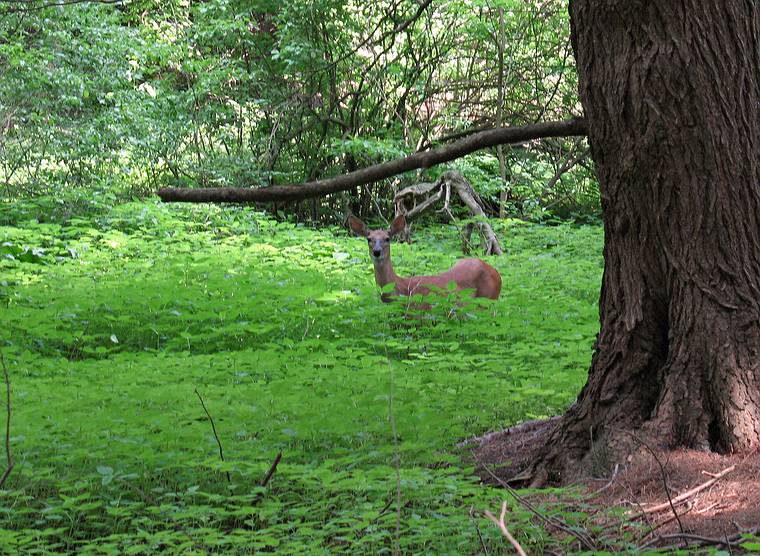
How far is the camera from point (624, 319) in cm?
410

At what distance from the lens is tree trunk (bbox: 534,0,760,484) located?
3.80m

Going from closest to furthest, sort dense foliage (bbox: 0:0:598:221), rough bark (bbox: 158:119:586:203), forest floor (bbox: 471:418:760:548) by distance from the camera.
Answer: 1. forest floor (bbox: 471:418:760:548)
2. rough bark (bbox: 158:119:586:203)
3. dense foliage (bbox: 0:0:598:221)

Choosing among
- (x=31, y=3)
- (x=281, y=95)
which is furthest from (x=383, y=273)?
(x=281, y=95)

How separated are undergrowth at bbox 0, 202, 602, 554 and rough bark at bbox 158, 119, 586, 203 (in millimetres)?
1029

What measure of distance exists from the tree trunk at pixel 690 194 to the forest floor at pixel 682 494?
12 centimetres

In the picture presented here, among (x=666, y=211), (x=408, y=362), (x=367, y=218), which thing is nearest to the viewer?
(x=666, y=211)

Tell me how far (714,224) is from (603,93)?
71 cm

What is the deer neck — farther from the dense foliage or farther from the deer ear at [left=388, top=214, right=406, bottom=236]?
the dense foliage

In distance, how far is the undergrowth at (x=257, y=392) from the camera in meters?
3.62

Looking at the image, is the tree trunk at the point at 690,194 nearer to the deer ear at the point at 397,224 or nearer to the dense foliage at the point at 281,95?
the deer ear at the point at 397,224

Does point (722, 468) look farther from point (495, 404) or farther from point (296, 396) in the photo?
point (296, 396)

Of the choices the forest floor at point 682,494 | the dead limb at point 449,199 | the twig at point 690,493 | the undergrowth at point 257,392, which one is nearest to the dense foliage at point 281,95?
the dead limb at point 449,199

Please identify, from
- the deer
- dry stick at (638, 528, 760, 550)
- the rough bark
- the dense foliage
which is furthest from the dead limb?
dry stick at (638, 528, 760, 550)

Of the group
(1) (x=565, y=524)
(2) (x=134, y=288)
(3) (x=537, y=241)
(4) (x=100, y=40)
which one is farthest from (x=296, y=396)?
(4) (x=100, y=40)
